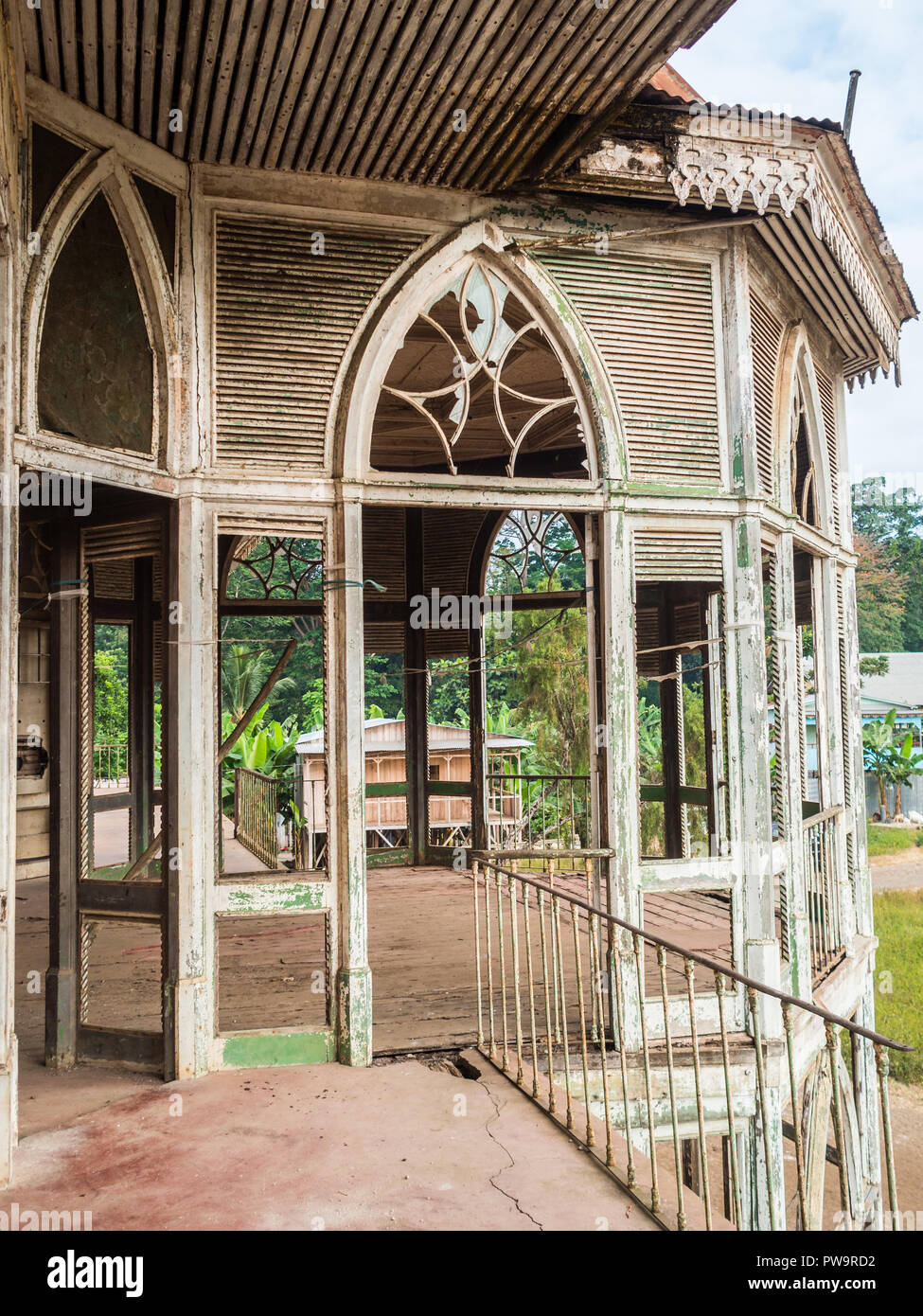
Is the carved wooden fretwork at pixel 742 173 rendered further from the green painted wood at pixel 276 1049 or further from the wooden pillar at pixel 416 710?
the wooden pillar at pixel 416 710

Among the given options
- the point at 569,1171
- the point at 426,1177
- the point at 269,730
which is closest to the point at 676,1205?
the point at 569,1171

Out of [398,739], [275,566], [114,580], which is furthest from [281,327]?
[275,566]

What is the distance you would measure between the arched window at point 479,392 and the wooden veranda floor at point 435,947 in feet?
9.49

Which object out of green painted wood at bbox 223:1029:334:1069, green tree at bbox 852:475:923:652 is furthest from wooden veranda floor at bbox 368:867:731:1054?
green tree at bbox 852:475:923:652

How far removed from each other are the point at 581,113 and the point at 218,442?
2.32 meters

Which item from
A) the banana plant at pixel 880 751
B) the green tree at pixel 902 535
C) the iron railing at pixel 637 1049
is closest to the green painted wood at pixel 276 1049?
the iron railing at pixel 637 1049

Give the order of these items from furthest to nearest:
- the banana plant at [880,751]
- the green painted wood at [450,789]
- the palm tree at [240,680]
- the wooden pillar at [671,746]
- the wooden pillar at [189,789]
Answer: the banana plant at [880,751], the palm tree at [240,680], the green painted wood at [450,789], the wooden pillar at [671,746], the wooden pillar at [189,789]

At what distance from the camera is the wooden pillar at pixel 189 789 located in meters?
4.53

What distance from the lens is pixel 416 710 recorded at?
9734 millimetres

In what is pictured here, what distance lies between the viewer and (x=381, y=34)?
391cm

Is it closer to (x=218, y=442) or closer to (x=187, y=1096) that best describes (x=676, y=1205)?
(x=187, y=1096)

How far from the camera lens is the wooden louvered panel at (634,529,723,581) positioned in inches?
211

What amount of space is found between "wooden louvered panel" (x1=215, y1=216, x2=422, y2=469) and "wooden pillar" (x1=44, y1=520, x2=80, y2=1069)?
1.16 metres

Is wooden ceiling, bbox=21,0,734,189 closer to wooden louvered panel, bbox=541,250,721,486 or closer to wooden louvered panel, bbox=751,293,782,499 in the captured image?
wooden louvered panel, bbox=541,250,721,486
